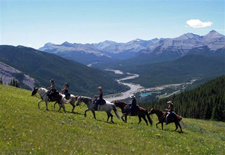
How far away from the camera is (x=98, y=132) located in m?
20.7

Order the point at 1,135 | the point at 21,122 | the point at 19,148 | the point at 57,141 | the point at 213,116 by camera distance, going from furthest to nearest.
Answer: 1. the point at 213,116
2. the point at 21,122
3. the point at 57,141
4. the point at 1,135
5. the point at 19,148

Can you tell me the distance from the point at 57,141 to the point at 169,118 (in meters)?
18.6

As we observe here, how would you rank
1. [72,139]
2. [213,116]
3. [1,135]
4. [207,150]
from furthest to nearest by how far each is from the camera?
[213,116] < [207,150] < [72,139] < [1,135]

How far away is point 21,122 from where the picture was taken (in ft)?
60.7

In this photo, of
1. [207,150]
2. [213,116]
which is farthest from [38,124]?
[213,116]

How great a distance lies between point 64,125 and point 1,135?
6.97 meters

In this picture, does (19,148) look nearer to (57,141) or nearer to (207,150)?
(57,141)

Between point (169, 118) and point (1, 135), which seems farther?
point (169, 118)

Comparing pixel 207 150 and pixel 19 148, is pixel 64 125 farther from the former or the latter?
pixel 207 150

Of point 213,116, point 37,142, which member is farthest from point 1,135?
point 213,116

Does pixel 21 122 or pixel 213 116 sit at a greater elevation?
pixel 21 122

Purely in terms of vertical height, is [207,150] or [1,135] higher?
[1,135]

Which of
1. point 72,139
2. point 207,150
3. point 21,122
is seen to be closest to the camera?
point 72,139

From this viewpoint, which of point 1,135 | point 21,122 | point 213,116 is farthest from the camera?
point 213,116
